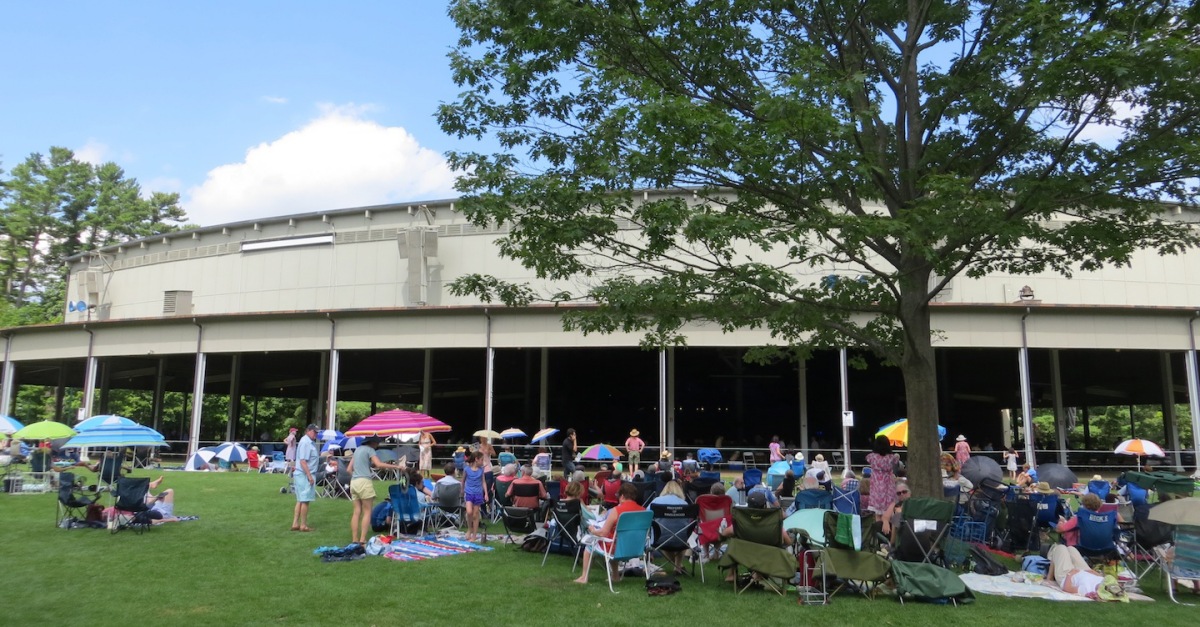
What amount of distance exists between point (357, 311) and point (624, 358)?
1323cm

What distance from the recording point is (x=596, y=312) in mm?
10969

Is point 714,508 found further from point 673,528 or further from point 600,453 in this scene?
point 600,453

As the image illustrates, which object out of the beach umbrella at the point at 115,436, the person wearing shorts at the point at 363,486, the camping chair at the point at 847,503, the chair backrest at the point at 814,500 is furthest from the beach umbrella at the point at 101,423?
the camping chair at the point at 847,503

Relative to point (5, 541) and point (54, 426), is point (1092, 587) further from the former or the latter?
point (54, 426)

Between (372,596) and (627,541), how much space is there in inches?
104

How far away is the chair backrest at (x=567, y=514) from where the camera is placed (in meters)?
9.65

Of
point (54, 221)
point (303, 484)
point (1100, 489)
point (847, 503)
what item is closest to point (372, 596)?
point (303, 484)

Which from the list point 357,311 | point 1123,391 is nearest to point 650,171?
point 357,311

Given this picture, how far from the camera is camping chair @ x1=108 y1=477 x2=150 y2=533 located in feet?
36.5

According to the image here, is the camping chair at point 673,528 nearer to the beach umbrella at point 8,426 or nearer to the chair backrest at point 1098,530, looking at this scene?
the chair backrest at point 1098,530

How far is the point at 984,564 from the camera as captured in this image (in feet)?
31.2

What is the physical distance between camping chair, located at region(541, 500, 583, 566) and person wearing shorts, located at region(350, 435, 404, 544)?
7.73 feet

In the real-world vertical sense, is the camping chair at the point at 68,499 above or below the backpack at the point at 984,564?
above

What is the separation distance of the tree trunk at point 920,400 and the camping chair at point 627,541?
146 inches
